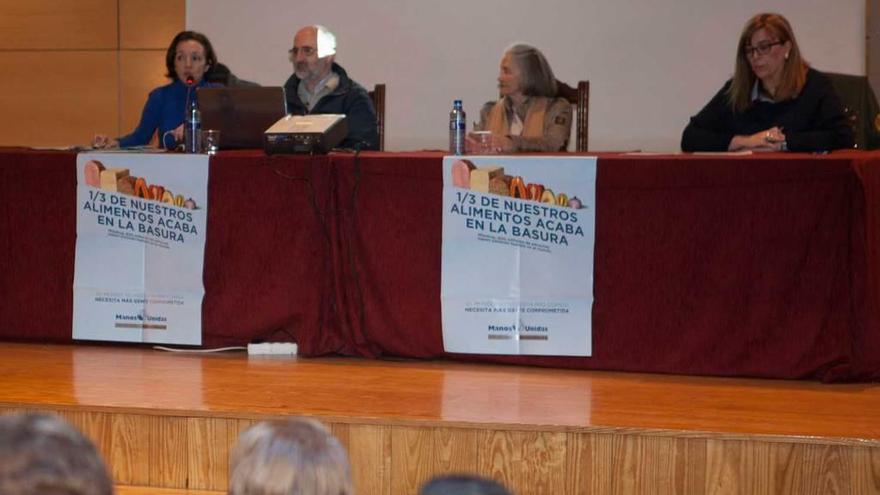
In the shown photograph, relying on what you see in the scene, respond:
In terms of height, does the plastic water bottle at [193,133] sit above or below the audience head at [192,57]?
below

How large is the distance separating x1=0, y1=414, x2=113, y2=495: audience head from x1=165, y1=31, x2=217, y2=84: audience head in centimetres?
359

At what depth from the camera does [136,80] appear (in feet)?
20.0

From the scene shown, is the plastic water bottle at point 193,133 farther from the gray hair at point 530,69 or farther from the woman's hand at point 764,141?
the woman's hand at point 764,141

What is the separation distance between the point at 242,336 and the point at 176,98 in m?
1.31

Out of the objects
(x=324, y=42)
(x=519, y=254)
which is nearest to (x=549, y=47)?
(x=324, y=42)

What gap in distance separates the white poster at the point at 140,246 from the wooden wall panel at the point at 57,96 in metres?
2.59

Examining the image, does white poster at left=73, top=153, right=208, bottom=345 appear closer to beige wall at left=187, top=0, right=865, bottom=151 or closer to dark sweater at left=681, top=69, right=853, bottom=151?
dark sweater at left=681, top=69, right=853, bottom=151

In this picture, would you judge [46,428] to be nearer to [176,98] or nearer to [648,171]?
[648,171]

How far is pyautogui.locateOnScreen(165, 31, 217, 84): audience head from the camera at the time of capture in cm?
443

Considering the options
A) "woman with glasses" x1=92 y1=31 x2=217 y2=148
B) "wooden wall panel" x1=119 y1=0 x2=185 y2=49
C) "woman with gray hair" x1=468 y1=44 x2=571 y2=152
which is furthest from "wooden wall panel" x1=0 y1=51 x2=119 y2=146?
"woman with gray hair" x1=468 y1=44 x2=571 y2=152

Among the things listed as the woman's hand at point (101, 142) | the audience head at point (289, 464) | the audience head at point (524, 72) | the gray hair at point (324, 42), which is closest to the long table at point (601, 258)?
the woman's hand at point (101, 142)

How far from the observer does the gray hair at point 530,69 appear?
4.30 metres

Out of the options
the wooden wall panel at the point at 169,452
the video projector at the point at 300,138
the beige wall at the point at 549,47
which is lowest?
the wooden wall panel at the point at 169,452

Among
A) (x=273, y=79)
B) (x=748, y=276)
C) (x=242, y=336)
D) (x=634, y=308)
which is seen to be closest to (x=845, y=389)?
(x=748, y=276)
